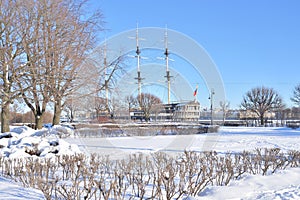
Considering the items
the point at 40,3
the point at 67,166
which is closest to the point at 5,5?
the point at 40,3

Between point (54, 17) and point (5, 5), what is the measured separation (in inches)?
75.5

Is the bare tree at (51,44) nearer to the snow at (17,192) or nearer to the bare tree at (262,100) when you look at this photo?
the snow at (17,192)

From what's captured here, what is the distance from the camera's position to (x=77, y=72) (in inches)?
454

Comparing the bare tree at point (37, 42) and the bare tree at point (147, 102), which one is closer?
the bare tree at point (37, 42)

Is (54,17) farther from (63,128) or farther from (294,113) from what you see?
(294,113)

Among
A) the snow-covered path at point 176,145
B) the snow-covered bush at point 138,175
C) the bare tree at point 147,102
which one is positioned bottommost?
the snow-covered path at point 176,145

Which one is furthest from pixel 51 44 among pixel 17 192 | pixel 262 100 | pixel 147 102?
pixel 262 100

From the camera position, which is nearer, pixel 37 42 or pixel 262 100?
pixel 37 42

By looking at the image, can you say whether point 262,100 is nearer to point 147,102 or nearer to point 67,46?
point 147,102

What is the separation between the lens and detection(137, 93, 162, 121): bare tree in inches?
1531

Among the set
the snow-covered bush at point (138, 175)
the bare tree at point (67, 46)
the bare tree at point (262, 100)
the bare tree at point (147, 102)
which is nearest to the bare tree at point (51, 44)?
the bare tree at point (67, 46)

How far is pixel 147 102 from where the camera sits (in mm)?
40625

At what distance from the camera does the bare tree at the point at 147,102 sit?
38888mm

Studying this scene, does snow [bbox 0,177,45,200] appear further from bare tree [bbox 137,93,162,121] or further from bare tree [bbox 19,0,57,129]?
bare tree [bbox 137,93,162,121]
